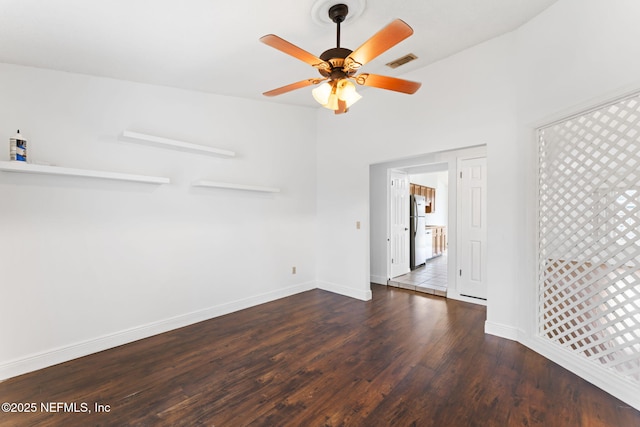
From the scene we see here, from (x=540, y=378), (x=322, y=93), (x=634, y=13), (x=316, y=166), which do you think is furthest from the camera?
(x=316, y=166)

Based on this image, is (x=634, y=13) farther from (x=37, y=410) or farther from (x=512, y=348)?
(x=37, y=410)

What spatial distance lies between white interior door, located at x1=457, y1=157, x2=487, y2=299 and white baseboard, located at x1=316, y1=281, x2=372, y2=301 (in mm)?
1374

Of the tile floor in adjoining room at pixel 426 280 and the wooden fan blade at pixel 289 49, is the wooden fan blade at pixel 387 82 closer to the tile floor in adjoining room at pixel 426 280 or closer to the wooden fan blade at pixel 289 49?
the wooden fan blade at pixel 289 49

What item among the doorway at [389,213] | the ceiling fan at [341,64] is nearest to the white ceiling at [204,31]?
the ceiling fan at [341,64]

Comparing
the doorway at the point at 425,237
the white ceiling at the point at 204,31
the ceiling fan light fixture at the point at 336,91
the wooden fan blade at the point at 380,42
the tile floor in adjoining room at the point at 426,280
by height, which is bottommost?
the tile floor in adjoining room at the point at 426,280

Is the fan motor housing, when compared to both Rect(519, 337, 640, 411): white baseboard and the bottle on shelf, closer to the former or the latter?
the bottle on shelf

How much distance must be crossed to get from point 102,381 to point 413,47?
13.8 ft

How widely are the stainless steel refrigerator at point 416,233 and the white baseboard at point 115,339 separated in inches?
126

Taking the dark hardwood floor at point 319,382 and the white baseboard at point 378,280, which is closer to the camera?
the dark hardwood floor at point 319,382

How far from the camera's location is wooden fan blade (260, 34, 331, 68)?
1727mm

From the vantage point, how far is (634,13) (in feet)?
6.23

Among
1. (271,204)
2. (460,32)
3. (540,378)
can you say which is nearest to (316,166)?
(271,204)

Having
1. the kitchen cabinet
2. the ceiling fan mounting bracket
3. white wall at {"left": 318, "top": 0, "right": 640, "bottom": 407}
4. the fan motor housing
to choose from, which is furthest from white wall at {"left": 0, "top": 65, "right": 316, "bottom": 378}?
the kitchen cabinet

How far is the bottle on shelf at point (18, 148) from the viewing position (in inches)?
89.6
